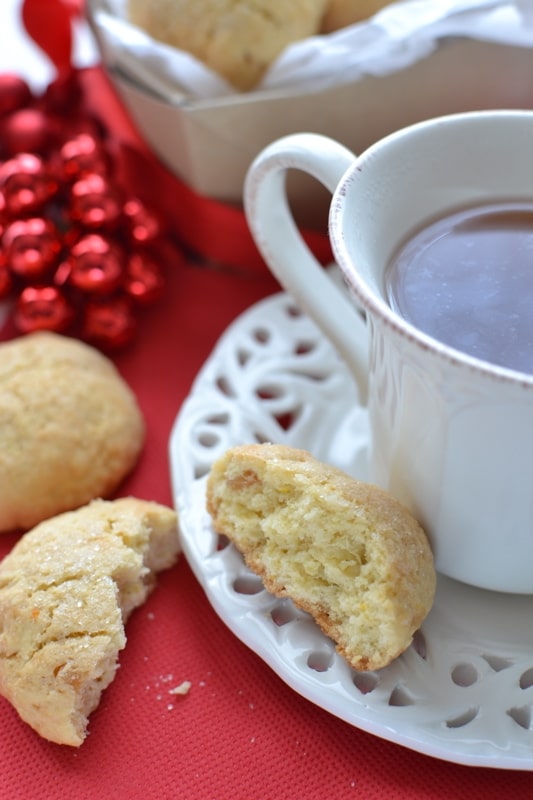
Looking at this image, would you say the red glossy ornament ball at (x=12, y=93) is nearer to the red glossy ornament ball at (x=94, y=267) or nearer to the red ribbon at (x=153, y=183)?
the red ribbon at (x=153, y=183)

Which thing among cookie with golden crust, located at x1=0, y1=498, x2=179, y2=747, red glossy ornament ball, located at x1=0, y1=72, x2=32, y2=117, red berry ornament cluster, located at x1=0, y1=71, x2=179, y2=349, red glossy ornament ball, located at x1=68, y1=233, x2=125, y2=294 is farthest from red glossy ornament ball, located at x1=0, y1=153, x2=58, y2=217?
cookie with golden crust, located at x1=0, y1=498, x2=179, y2=747

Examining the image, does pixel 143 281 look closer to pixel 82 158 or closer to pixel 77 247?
pixel 77 247

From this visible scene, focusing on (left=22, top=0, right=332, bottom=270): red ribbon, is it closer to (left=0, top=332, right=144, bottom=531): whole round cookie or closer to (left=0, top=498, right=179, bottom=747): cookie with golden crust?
(left=0, top=332, right=144, bottom=531): whole round cookie

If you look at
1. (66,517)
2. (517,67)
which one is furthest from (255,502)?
(517,67)

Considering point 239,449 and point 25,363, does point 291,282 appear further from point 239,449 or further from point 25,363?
point 25,363

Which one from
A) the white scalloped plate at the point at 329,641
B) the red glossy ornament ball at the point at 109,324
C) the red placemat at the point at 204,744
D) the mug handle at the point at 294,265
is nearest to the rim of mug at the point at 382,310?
the mug handle at the point at 294,265
